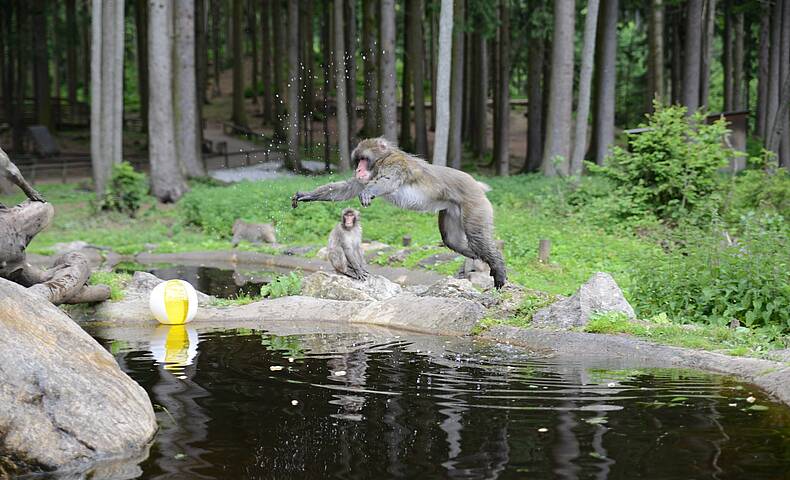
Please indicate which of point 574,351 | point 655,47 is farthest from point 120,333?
point 655,47

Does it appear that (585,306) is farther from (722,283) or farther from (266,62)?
(266,62)

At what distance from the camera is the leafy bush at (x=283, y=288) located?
13.7 meters

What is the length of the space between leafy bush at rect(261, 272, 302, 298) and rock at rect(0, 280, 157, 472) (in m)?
6.31

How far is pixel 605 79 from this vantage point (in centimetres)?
2925

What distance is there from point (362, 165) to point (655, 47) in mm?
23524

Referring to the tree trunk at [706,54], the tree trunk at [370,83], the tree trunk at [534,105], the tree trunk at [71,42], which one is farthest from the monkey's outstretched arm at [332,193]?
the tree trunk at [71,42]

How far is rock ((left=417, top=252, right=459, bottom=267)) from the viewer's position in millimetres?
16797

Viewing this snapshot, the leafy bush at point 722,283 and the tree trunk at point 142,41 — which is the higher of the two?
the tree trunk at point 142,41

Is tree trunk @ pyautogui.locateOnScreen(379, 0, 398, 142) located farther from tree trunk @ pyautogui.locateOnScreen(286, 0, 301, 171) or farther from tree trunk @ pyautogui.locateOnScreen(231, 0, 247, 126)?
tree trunk @ pyautogui.locateOnScreen(231, 0, 247, 126)

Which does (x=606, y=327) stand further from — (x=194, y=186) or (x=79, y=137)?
(x=79, y=137)

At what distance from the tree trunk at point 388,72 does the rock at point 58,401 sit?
20.5 meters

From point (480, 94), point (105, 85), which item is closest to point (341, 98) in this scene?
point (105, 85)

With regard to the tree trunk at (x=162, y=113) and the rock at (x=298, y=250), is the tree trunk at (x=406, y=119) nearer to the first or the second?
the tree trunk at (x=162, y=113)

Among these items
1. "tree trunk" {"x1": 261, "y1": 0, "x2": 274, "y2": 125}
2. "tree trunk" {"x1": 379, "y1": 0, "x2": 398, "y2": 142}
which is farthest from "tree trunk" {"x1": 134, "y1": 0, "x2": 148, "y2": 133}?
"tree trunk" {"x1": 379, "y1": 0, "x2": 398, "y2": 142}
